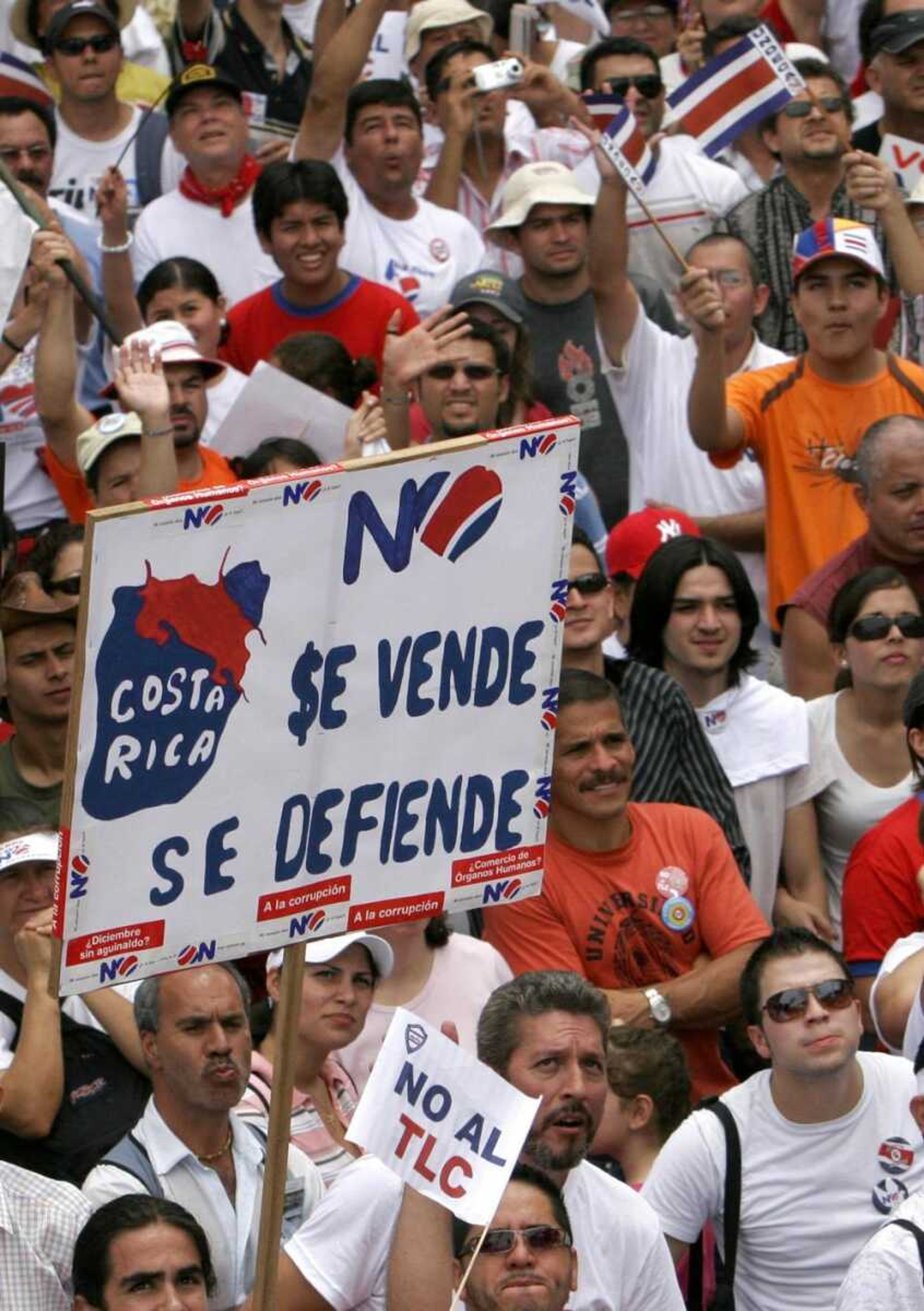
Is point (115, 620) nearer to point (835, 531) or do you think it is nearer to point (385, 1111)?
point (385, 1111)

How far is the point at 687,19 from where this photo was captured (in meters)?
13.6

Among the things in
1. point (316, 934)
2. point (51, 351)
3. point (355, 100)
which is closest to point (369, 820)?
point (316, 934)

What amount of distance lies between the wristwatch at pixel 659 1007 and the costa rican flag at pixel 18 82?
17.5 feet

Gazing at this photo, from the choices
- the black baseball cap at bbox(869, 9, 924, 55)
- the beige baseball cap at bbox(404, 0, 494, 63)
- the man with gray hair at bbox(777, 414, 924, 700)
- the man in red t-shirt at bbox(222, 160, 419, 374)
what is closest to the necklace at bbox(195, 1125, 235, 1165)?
the man with gray hair at bbox(777, 414, 924, 700)

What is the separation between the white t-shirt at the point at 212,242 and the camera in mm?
10367

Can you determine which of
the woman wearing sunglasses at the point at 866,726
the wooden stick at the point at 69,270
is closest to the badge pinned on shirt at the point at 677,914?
the woman wearing sunglasses at the point at 866,726

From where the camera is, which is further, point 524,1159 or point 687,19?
point 687,19

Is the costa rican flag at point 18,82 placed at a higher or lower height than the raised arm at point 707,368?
higher

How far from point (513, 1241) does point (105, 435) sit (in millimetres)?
3836

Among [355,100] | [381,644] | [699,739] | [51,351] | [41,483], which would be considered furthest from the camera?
[355,100]

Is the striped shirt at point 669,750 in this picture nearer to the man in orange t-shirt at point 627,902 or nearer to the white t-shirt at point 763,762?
the white t-shirt at point 763,762

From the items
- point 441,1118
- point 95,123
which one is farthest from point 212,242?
A: point 441,1118

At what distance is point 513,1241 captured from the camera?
207 inches

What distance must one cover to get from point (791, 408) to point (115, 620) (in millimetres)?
4988
